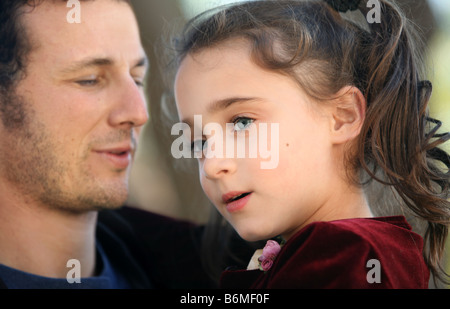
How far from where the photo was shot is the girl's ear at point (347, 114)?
144 centimetres

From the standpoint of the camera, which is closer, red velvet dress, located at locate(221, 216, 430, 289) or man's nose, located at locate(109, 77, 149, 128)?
red velvet dress, located at locate(221, 216, 430, 289)

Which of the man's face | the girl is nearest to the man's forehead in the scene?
the man's face

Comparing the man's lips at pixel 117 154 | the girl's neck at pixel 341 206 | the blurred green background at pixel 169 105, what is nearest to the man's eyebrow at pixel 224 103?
the girl's neck at pixel 341 206

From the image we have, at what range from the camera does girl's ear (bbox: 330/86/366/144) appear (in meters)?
1.44

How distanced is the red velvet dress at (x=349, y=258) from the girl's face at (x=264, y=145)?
186mm

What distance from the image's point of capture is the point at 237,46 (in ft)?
4.79

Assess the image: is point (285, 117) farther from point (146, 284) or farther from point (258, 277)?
point (146, 284)

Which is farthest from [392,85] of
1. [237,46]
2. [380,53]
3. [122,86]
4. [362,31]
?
[122,86]

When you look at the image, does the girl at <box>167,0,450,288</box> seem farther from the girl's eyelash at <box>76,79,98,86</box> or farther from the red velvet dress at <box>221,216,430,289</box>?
the girl's eyelash at <box>76,79,98,86</box>

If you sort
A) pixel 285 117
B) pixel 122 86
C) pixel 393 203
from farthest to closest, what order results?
pixel 122 86 < pixel 393 203 < pixel 285 117

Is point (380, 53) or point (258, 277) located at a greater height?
point (380, 53)

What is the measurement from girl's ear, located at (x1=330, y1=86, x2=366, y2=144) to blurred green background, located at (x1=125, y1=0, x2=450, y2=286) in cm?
33

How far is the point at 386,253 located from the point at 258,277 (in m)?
0.41

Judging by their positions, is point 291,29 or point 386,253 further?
point 291,29
